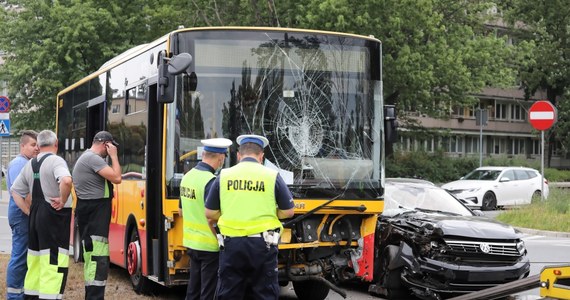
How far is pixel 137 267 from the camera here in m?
10.4

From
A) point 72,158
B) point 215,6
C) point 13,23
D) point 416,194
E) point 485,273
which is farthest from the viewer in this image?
point 13,23

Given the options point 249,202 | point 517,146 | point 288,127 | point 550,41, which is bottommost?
point 249,202

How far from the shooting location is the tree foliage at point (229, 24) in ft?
104

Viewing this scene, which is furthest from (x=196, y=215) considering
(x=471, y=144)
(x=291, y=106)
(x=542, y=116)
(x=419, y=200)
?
(x=471, y=144)

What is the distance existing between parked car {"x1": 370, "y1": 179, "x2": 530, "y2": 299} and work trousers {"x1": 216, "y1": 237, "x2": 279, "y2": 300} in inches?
158

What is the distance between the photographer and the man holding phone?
8.76 meters

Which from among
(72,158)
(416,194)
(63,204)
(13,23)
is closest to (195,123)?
(63,204)

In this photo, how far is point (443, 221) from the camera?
10625mm

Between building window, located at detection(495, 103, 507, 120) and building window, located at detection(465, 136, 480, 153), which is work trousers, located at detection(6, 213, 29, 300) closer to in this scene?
building window, located at detection(465, 136, 480, 153)

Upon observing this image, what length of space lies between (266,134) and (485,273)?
3207 mm

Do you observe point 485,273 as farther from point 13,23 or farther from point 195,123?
point 13,23

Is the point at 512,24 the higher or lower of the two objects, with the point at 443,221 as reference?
higher

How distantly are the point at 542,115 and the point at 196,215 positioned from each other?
16.2 meters

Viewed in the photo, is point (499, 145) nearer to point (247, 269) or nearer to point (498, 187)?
point (498, 187)
